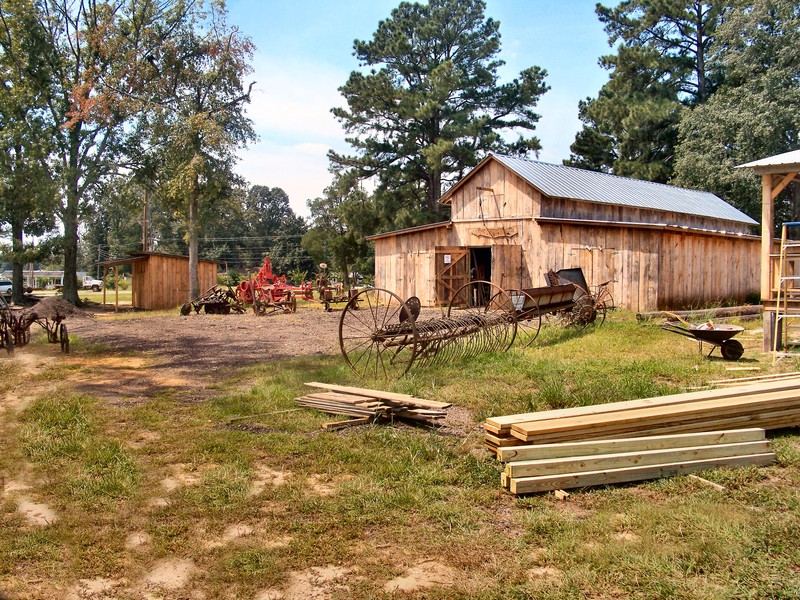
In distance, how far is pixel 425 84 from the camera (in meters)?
37.2

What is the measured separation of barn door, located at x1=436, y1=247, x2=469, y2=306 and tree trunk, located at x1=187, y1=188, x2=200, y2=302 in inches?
466

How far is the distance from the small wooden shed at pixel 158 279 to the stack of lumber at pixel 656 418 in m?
25.9

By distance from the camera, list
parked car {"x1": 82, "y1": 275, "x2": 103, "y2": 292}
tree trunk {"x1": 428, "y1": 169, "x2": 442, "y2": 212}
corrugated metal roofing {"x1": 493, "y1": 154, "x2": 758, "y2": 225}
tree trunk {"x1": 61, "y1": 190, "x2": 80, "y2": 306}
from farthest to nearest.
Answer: parked car {"x1": 82, "y1": 275, "x2": 103, "y2": 292}
tree trunk {"x1": 428, "y1": 169, "x2": 442, "y2": 212}
tree trunk {"x1": 61, "y1": 190, "x2": 80, "y2": 306}
corrugated metal roofing {"x1": 493, "y1": 154, "x2": 758, "y2": 225}

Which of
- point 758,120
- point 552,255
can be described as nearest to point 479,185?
point 552,255

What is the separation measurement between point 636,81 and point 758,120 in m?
10.7

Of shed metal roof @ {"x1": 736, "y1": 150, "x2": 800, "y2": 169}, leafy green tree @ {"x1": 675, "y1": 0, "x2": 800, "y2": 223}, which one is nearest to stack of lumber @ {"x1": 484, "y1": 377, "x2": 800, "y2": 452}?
shed metal roof @ {"x1": 736, "y1": 150, "x2": 800, "y2": 169}

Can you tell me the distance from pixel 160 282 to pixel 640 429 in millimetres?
27019

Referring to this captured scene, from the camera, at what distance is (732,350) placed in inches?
415

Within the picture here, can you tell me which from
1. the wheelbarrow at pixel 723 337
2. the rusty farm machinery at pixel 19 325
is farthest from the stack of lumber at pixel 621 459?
the rusty farm machinery at pixel 19 325

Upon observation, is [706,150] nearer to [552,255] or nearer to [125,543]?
[552,255]

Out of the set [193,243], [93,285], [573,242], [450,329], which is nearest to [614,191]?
[573,242]

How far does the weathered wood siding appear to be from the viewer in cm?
2878

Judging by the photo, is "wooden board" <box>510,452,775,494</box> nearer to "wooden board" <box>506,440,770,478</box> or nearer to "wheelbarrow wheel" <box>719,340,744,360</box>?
"wooden board" <box>506,440,770,478</box>

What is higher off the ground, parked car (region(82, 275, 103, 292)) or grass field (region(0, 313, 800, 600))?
parked car (region(82, 275, 103, 292))
